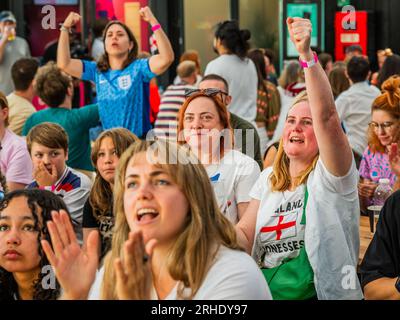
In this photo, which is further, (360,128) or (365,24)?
(365,24)

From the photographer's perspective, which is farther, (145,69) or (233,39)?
(233,39)

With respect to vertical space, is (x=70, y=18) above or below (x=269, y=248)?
above

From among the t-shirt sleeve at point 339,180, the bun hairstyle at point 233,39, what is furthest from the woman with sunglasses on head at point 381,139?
the bun hairstyle at point 233,39

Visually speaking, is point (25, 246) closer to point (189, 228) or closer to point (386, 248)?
point (189, 228)

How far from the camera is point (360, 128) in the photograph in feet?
22.2

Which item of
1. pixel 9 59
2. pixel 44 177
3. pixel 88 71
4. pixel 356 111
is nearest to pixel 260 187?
pixel 44 177

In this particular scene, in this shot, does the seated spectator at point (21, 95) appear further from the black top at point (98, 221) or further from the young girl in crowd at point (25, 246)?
the young girl in crowd at point (25, 246)

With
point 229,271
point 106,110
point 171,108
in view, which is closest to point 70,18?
→ point 106,110

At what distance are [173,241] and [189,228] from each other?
0.06 metres

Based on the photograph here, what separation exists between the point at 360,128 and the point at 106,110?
230 cm

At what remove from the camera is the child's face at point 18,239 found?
284 centimetres

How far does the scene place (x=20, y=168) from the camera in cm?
489

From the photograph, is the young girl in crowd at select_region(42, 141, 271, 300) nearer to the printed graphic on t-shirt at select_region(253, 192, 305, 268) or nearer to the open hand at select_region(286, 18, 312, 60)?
the open hand at select_region(286, 18, 312, 60)
